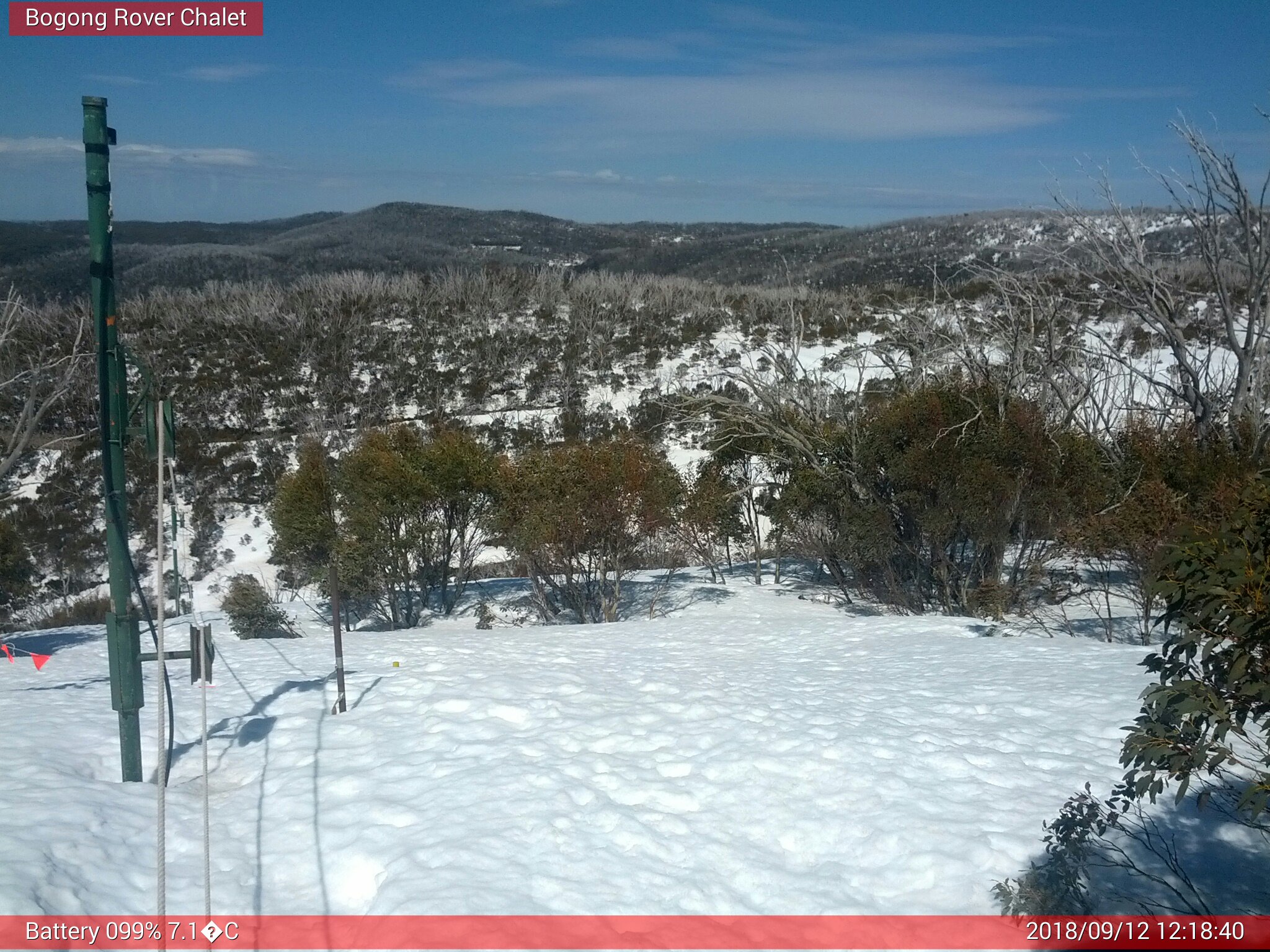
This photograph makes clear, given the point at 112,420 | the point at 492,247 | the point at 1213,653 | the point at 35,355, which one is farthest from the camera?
the point at 492,247

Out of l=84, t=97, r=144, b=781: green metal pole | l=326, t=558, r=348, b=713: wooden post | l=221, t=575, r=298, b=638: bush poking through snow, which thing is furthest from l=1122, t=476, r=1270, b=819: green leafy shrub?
l=221, t=575, r=298, b=638: bush poking through snow

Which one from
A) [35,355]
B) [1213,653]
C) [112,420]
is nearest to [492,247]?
[35,355]

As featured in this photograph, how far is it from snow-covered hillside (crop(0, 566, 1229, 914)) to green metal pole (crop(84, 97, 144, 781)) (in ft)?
2.18

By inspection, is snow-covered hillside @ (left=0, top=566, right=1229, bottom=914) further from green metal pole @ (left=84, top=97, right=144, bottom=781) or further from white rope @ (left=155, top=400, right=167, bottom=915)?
white rope @ (left=155, top=400, right=167, bottom=915)

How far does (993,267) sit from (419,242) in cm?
6718

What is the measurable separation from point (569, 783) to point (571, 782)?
26mm

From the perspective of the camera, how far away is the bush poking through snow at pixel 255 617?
13.2 m

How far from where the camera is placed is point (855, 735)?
6879 mm

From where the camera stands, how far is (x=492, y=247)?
79188 millimetres

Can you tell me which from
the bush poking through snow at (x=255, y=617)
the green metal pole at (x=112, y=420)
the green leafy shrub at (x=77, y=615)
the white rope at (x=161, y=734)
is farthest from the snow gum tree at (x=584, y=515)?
the white rope at (x=161, y=734)

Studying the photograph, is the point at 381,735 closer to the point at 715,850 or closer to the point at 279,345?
the point at 715,850

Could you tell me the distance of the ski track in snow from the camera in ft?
15.3

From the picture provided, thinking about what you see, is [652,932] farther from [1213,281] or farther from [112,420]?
[1213,281]

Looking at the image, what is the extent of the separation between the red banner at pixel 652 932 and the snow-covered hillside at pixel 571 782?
4.8 inches
